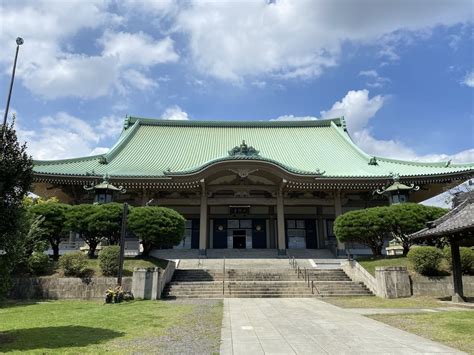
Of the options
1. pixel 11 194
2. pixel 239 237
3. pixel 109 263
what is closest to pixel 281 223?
pixel 239 237

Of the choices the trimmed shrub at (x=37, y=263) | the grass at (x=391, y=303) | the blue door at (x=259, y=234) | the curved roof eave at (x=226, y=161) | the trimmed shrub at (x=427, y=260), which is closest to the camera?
the grass at (x=391, y=303)

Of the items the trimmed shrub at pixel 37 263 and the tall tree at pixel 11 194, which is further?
the trimmed shrub at pixel 37 263

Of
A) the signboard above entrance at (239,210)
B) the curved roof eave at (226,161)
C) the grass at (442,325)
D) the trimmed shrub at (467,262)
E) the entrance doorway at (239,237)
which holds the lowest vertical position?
the grass at (442,325)

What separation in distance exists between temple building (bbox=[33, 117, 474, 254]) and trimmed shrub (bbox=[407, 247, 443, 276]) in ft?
21.9

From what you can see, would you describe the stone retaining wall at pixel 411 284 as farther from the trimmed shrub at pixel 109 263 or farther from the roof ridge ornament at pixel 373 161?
the roof ridge ornament at pixel 373 161

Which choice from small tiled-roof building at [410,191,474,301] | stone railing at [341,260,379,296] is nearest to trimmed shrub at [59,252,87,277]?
stone railing at [341,260,379,296]

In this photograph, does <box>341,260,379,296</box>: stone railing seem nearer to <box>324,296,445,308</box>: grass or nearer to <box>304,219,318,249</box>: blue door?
<box>324,296,445,308</box>: grass

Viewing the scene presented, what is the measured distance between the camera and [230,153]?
82.9 ft

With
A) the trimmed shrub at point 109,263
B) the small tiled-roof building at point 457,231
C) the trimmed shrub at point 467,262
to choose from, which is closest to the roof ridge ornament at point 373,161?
the trimmed shrub at point 467,262

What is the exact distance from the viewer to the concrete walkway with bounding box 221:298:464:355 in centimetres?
630

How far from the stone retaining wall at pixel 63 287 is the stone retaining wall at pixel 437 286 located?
40.6 feet

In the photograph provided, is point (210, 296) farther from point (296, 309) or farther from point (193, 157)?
point (193, 157)

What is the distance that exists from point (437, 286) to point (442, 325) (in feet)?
26.3

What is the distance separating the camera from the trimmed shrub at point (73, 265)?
52.8 ft
